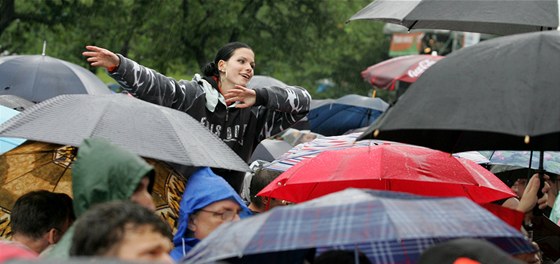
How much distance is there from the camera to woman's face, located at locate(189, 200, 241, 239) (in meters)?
5.83

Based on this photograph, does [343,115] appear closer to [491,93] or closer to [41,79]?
[41,79]

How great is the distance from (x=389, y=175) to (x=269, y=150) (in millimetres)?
5703

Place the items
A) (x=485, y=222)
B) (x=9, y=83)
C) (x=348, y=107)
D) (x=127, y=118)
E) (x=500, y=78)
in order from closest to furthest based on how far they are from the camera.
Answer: (x=485, y=222) → (x=500, y=78) → (x=127, y=118) → (x=9, y=83) → (x=348, y=107)

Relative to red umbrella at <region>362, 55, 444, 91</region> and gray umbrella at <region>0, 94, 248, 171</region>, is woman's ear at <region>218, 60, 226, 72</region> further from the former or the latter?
red umbrella at <region>362, 55, 444, 91</region>

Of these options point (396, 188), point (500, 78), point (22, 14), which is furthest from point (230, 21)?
point (500, 78)

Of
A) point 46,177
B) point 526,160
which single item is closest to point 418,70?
point 526,160

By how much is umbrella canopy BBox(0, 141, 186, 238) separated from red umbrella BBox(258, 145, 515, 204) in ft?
2.56

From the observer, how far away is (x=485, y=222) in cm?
445

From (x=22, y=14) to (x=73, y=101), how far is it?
1470cm

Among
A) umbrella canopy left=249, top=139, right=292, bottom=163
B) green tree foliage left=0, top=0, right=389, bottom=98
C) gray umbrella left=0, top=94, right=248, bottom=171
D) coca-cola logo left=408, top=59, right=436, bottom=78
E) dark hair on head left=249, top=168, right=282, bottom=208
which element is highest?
gray umbrella left=0, top=94, right=248, bottom=171

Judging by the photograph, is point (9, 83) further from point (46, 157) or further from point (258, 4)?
point (258, 4)

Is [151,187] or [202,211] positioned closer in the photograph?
[151,187]

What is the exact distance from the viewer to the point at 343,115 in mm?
16094

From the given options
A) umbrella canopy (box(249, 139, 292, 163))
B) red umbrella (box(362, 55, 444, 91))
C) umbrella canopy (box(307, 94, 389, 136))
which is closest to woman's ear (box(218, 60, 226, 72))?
umbrella canopy (box(249, 139, 292, 163))
